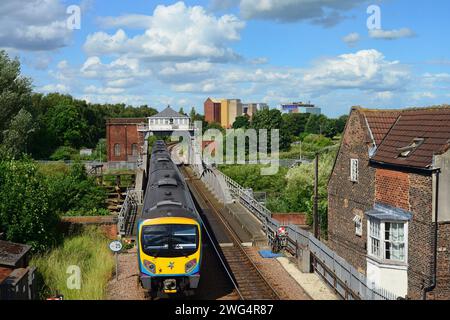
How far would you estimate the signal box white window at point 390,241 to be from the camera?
1841 centimetres

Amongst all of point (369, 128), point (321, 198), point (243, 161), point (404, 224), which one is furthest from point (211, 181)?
point (404, 224)

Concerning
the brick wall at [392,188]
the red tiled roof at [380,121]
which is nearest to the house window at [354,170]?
the red tiled roof at [380,121]

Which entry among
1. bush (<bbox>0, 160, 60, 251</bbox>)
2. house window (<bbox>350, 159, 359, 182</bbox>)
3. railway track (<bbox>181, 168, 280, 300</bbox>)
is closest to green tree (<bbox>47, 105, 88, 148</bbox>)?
bush (<bbox>0, 160, 60, 251</bbox>)

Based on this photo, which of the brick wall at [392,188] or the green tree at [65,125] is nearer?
the brick wall at [392,188]

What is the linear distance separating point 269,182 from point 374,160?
2854 cm

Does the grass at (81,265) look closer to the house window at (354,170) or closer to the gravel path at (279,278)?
the gravel path at (279,278)

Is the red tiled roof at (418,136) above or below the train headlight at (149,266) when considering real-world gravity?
above

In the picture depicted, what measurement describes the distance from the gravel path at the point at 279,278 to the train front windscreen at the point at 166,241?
3.56m

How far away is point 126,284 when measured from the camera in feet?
56.1

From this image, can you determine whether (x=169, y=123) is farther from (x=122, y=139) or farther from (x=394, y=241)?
(x=394, y=241)

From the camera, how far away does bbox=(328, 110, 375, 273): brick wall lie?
838 inches

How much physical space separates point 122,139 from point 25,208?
144 feet

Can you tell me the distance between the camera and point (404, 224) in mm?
18375

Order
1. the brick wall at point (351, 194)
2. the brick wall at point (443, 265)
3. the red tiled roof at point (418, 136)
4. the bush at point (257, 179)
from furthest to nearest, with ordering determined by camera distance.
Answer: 1. the bush at point (257, 179)
2. the brick wall at point (351, 194)
3. the red tiled roof at point (418, 136)
4. the brick wall at point (443, 265)
